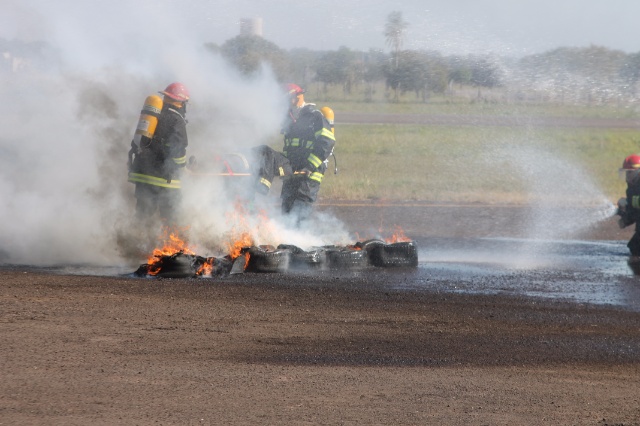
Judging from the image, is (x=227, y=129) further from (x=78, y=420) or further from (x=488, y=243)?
(x=78, y=420)

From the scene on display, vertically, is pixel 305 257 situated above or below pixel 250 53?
below

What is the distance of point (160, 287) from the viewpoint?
9.58 m

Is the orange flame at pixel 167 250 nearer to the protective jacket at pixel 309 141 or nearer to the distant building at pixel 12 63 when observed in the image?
the protective jacket at pixel 309 141

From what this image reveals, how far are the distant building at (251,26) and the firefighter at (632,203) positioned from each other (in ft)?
19.5

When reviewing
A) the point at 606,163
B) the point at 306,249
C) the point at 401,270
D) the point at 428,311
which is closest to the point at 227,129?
the point at 306,249

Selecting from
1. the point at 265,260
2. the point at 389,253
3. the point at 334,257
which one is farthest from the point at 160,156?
the point at 389,253

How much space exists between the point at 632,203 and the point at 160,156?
674 centimetres

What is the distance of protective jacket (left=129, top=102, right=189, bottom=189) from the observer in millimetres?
11250

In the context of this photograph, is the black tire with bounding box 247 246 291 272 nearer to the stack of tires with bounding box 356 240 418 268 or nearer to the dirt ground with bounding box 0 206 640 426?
the dirt ground with bounding box 0 206 640 426

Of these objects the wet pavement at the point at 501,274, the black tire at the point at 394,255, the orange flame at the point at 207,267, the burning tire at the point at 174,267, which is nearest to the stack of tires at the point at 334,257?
the black tire at the point at 394,255

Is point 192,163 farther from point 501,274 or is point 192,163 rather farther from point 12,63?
point 501,274

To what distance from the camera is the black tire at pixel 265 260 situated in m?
10.8

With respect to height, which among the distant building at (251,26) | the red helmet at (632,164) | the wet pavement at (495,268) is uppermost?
the distant building at (251,26)

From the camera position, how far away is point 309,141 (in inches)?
512
